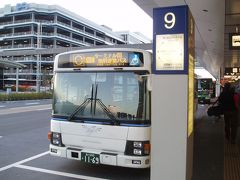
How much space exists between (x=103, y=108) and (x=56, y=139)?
1272mm

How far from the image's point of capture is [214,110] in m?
14.1

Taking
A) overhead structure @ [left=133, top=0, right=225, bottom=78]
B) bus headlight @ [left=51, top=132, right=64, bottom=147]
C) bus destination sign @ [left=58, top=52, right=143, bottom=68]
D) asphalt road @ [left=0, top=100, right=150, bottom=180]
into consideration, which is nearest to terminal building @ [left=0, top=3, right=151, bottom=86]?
overhead structure @ [left=133, top=0, right=225, bottom=78]

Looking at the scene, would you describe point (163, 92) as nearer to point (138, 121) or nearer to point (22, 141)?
point (138, 121)

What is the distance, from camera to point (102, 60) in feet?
22.3

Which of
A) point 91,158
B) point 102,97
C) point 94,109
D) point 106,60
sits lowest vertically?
point 91,158

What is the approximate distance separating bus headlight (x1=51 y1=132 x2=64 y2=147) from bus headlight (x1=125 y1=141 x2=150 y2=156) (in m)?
1.54

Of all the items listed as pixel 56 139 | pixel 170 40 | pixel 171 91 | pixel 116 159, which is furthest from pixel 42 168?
pixel 170 40

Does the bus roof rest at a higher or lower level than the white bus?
higher

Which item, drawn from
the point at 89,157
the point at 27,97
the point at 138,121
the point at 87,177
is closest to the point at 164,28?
the point at 138,121

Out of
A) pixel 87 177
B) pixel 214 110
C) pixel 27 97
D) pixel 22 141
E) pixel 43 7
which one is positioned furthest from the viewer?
pixel 43 7

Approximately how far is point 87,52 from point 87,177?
2563 mm

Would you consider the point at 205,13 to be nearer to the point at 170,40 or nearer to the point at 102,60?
the point at 102,60

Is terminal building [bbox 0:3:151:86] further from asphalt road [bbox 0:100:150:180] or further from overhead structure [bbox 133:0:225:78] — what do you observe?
asphalt road [bbox 0:100:150:180]

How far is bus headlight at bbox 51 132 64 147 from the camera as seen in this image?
6.98 metres
